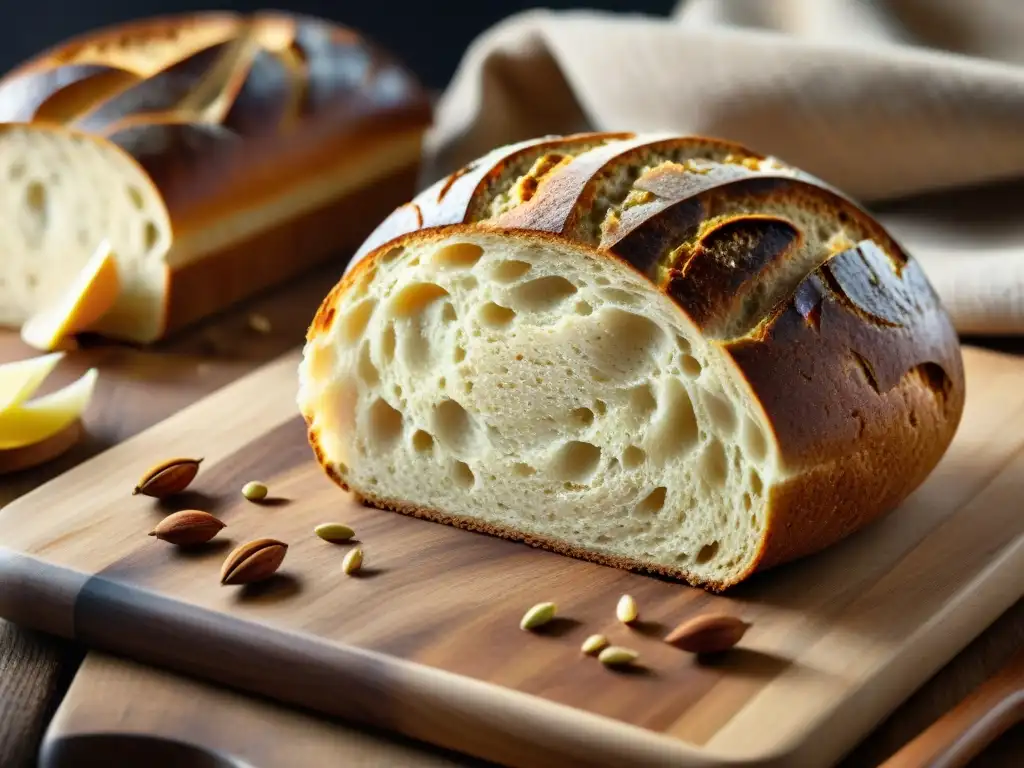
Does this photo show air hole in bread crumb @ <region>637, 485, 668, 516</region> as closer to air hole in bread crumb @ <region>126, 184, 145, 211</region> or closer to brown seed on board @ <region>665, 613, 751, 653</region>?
brown seed on board @ <region>665, 613, 751, 653</region>

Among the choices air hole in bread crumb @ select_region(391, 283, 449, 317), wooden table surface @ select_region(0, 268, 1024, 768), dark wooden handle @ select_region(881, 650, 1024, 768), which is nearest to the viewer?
dark wooden handle @ select_region(881, 650, 1024, 768)

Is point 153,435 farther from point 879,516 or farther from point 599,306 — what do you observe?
point 879,516

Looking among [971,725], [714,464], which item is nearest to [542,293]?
[714,464]

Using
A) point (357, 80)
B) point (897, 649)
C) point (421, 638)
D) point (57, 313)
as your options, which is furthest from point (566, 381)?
point (357, 80)

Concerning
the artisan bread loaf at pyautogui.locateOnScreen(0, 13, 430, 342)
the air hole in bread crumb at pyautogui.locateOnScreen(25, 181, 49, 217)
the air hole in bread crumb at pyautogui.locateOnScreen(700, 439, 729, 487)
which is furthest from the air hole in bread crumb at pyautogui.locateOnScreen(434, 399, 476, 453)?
the air hole in bread crumb at pyautogui.locateOnScreen(25, 181, 49, 217)

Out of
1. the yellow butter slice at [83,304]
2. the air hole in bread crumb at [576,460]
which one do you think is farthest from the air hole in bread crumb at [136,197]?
the air hole in bread crumb at [576,460]

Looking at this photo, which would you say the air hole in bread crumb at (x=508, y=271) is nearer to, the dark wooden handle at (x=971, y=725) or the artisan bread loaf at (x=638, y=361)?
the artisan bread loaf at (x=638, y=361)
